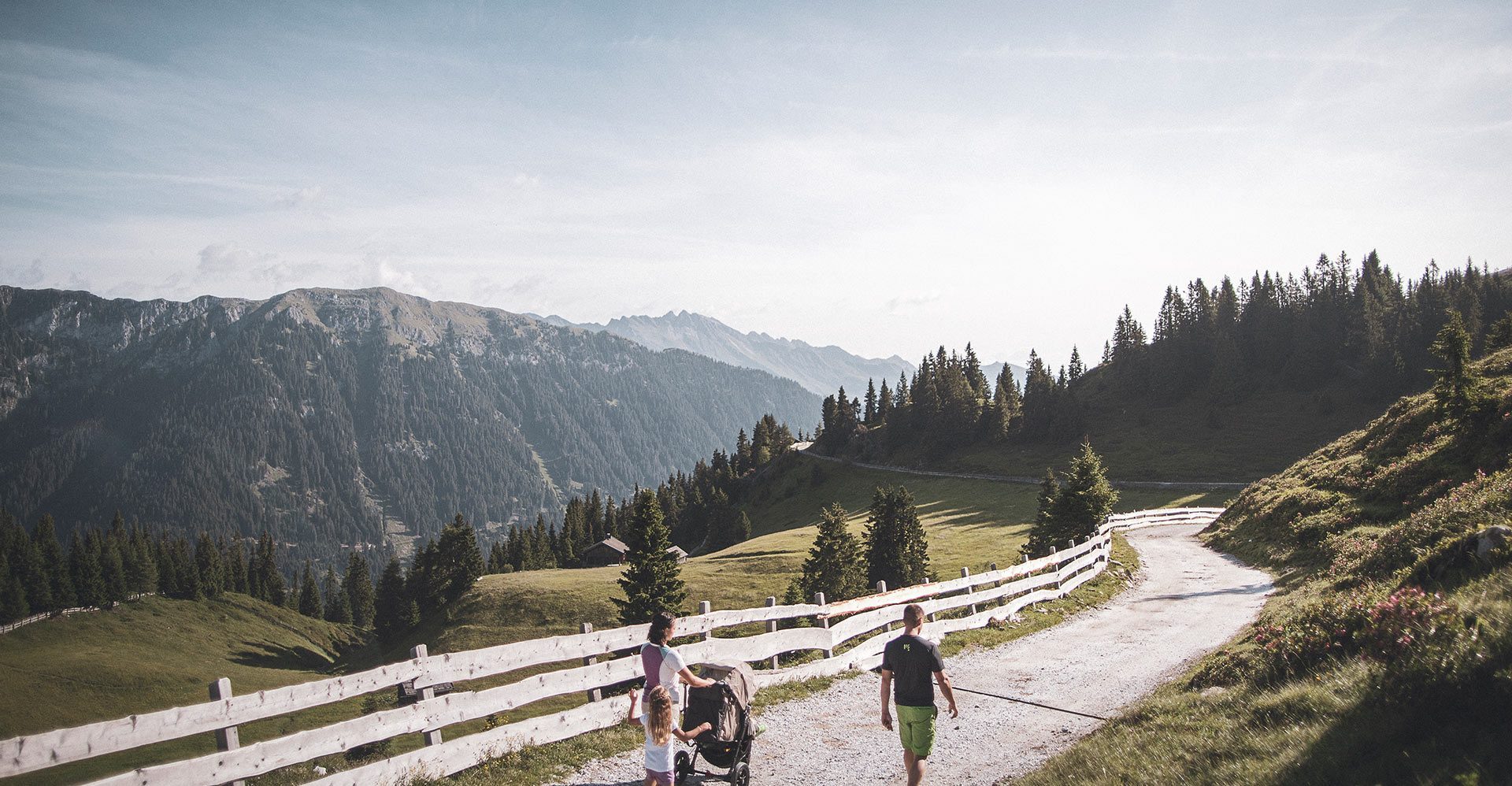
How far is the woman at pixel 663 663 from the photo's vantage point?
30.3ft

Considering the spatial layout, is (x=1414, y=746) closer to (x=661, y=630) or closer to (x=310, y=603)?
(x=661, y=630)

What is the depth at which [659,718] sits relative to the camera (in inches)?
320

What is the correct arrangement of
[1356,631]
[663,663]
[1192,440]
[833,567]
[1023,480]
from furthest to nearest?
[1192,440] < [1023,480] < [833,567] < [1356,631] < [663,663]

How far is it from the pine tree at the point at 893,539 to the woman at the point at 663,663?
42.7 m

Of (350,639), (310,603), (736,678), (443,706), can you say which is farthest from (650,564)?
(310,603)

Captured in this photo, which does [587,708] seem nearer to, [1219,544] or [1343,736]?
[1343,736]

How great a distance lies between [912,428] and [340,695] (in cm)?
12665

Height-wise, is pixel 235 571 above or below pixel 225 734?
below

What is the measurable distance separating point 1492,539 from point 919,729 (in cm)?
837

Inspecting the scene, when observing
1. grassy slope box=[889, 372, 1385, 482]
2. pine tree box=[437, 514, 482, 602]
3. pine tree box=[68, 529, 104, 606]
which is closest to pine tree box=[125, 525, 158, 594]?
pine tree box=[68, 529, 104, 606]

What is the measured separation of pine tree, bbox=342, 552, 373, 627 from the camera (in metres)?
141

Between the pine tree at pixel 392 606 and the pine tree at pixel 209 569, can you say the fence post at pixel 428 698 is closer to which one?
the pine tree at pixel 392 606

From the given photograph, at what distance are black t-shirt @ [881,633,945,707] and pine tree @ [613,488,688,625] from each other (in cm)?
3684

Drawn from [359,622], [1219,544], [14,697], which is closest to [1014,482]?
[1219,544]
